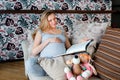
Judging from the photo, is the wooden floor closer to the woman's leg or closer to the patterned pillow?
the patterned pillow

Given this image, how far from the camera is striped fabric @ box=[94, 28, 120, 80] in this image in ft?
5.91

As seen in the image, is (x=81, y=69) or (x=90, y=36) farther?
(x=90, y=36)

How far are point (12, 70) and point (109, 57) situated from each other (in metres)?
2.09

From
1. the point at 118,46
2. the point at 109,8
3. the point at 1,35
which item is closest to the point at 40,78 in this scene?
the point at 118,46

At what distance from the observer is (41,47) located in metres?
2.15

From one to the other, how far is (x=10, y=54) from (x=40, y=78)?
225cm

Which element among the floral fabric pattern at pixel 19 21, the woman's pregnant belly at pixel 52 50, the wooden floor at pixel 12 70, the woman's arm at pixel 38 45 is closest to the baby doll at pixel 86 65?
the woman's pregnant belly at pixel 52 50

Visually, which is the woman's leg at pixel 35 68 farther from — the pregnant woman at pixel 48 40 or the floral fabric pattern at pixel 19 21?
the floral fabric pattern at pixel 19 21

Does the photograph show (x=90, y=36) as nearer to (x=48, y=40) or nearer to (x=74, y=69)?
(x=48, y=40)

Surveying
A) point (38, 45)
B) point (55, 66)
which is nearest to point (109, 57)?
point (55, 66)

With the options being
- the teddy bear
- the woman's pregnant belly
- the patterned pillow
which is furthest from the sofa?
the woman's pregnant belly

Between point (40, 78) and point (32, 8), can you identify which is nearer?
point (40, 78)

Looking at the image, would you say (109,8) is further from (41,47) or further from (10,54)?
(41,47)

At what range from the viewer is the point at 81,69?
5.95 feet
